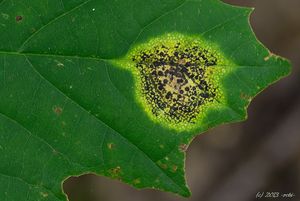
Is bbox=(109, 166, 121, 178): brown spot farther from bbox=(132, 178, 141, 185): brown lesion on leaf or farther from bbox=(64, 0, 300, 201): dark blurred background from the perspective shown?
bbox=(64, 0, 300, 201): dark blurred background

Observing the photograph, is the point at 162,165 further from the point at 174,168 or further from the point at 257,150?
the point at 257,150

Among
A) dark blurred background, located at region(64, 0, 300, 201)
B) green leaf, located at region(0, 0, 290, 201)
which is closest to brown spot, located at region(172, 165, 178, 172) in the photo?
green leaf, located at region(0, 0, 290, 201)

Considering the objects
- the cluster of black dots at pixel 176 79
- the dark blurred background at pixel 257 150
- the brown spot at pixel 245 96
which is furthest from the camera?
the dark blurred background at pixel 257 150

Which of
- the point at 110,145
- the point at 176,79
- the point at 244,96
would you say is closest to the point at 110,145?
the point at 110,145

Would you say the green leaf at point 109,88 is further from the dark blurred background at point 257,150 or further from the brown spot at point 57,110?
the dark blurred background at point 257,150

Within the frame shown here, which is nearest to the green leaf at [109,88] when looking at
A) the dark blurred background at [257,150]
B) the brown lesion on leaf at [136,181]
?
the brown lesion on leaf at [136,181]

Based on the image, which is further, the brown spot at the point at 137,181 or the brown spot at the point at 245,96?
the brown spot at the point at 137,181

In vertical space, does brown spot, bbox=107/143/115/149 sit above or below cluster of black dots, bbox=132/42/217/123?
below
